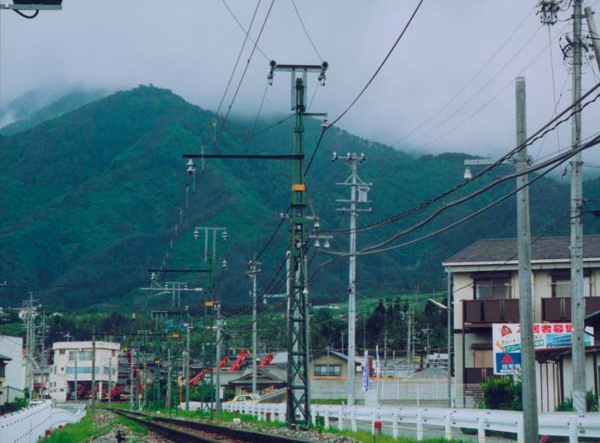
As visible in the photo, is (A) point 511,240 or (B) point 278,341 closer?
(A) point 511,240

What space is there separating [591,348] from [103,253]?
15996 cm

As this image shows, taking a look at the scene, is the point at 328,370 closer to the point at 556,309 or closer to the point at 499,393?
the point at 556,309

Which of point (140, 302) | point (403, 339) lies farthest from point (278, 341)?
point (140, 302)

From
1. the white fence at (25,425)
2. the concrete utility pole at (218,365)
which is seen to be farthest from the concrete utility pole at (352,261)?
the concrete utility pole at (218,365)

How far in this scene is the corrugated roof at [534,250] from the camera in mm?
45312

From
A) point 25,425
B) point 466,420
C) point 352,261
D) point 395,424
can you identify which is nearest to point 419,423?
point 395,424

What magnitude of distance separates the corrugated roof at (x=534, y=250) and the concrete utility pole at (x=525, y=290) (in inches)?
1037

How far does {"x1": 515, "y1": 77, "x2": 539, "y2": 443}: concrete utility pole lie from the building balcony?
27.3m

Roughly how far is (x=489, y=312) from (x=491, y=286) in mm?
1419

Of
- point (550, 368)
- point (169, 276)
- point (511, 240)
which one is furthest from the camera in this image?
point (169, 276)

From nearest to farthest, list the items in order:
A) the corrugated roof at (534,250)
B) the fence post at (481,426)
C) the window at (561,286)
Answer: the fence post at (481,426), the corrugated roof at (534,250), the window at (561,286)

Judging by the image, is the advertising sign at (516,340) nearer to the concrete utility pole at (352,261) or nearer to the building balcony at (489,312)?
the concrete utility pole at (352,261)

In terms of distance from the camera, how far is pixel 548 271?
4569 cm

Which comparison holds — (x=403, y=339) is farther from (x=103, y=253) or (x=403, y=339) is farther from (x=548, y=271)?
(x=103, y=253)
